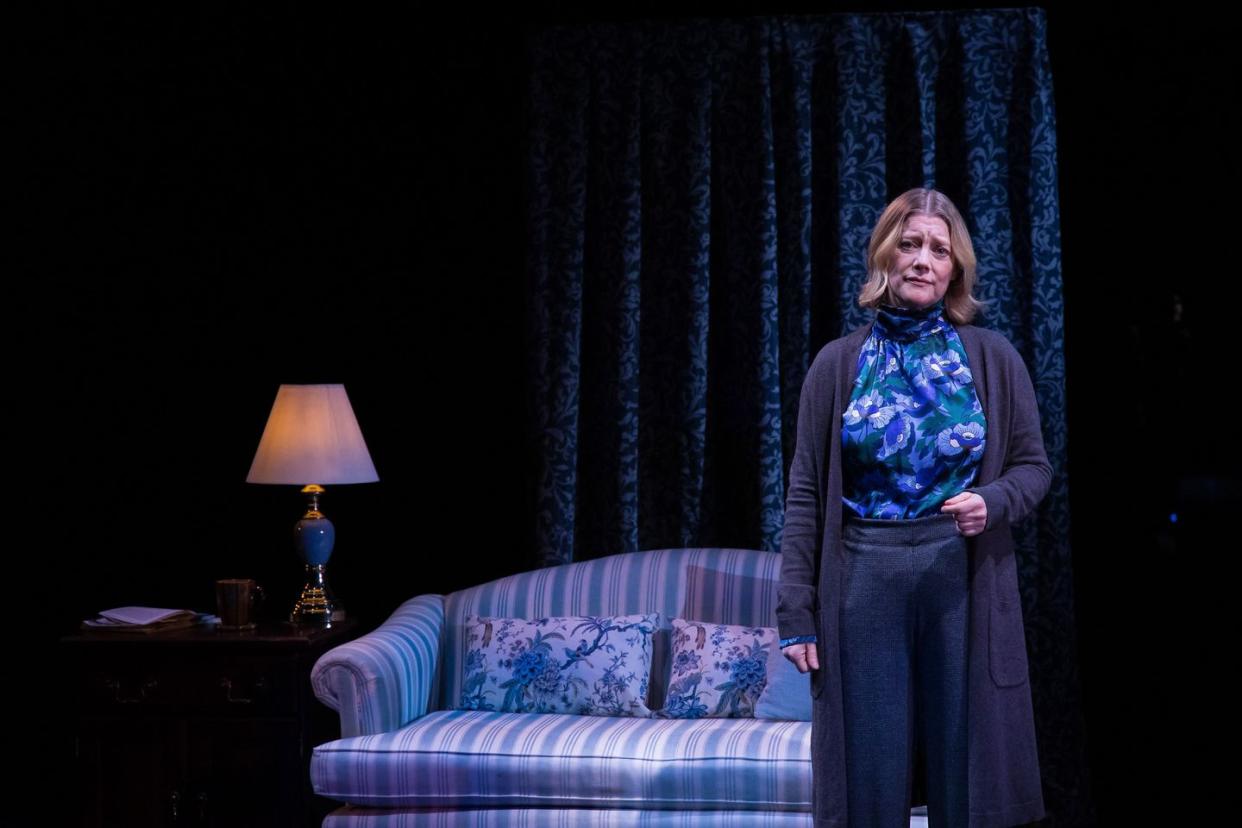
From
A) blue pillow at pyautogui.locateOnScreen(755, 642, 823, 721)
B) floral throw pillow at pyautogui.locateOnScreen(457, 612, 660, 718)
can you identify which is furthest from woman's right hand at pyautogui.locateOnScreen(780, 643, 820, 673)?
floral throw pillow at pyautogui.locateOnScreen(457, 612, 660, 718)

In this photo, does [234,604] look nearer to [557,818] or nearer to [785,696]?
[557,818]

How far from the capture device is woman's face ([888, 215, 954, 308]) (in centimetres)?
217

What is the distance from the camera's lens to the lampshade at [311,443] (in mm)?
3473

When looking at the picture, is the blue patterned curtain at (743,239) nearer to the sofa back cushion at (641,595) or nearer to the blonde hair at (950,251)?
the sofa back cushion at (641,595)

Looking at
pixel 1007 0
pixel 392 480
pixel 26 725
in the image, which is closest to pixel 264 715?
pixel 392 480

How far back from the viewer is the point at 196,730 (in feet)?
10.8

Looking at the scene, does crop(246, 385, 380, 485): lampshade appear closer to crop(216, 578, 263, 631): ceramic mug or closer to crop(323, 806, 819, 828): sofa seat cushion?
crop(216, 578, 263, 631): ceramic mug

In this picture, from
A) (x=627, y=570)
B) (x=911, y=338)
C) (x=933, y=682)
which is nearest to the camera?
(x=933, y=682)

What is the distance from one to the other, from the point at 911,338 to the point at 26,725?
321cm

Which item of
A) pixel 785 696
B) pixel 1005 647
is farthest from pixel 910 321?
pixel 785 696

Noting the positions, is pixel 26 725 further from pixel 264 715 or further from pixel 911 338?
pixel 911 338

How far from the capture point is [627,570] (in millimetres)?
3510

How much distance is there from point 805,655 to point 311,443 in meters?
1.85

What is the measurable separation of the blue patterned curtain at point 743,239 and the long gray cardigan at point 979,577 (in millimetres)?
1527
